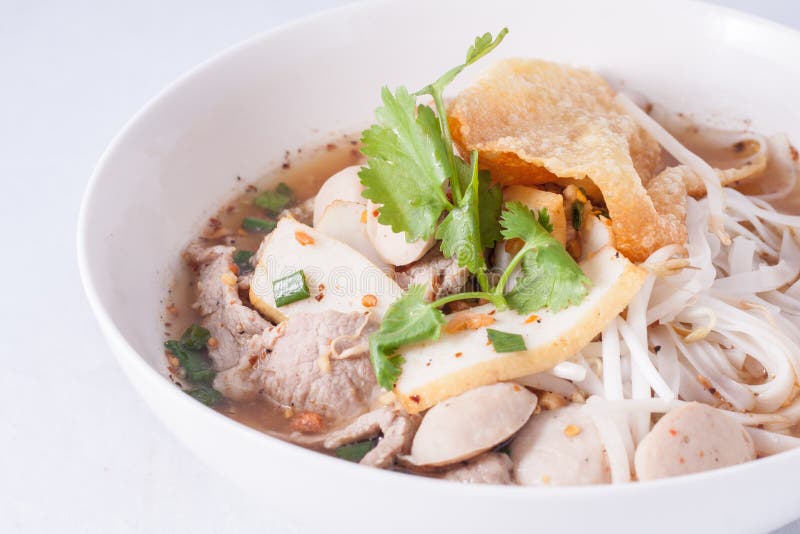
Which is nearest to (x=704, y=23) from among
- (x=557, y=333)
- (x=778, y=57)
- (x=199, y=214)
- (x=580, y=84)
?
(x=778, y=57)


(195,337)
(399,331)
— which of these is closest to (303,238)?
(195,337)

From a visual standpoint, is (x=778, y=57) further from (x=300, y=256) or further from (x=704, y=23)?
(x=300, y=256)

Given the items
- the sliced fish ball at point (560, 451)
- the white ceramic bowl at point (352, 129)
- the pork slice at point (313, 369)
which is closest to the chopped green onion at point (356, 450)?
the pork slice at point (313, 369)

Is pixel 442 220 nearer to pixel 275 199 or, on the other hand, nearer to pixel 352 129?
pixel 275 199

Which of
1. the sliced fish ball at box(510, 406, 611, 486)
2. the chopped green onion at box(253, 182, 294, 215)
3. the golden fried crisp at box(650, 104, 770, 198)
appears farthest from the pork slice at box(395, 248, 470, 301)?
the golden fried crisp at box(650, 104, 770, 198)

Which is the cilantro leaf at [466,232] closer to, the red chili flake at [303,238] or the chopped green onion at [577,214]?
→ the chopped green onion at [577,214]

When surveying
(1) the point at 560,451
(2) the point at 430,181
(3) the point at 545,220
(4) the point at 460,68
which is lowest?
(1) the point at 560,451

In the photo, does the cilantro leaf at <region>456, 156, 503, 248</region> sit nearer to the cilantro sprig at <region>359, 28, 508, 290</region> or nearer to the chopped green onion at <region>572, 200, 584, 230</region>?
the cilantro sprig at <region>359, 28, 508, 290</region>
